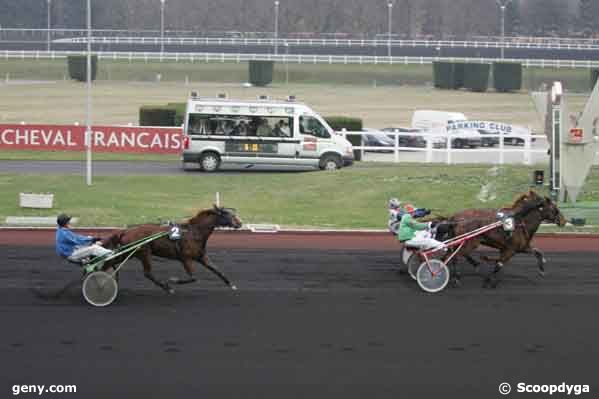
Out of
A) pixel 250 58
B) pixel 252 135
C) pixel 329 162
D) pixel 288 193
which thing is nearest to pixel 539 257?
pixel 288 193

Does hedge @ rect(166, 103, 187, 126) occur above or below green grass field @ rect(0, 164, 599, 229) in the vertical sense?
above

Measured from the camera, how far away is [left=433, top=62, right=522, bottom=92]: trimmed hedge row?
7300cm

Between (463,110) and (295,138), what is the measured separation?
31726 mm

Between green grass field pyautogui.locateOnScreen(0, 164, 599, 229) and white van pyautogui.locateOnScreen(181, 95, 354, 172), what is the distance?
1.71 metres

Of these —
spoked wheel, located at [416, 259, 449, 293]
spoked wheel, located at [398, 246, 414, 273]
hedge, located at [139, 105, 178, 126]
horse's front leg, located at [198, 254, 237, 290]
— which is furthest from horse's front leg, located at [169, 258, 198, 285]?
hedge, located at [139, 105, 178, 126]

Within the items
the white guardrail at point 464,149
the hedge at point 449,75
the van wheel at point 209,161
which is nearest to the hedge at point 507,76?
the hedge at point 449,75

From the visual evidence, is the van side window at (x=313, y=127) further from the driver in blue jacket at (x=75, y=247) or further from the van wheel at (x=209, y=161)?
the driver in blue jacket at (x=75, y=247)

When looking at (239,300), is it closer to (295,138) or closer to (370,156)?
(295,138)

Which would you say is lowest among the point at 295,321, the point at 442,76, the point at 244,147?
the point at 295,321

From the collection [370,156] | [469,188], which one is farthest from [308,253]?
[370,156]

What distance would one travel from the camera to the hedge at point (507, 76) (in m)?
73.0

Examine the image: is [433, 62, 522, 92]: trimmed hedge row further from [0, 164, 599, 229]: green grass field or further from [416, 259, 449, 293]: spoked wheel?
[416, 259, 449, 293]: spoked wheel

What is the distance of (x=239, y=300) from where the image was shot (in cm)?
1463

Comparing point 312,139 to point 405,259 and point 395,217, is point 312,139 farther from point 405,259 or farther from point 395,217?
point 395,217
